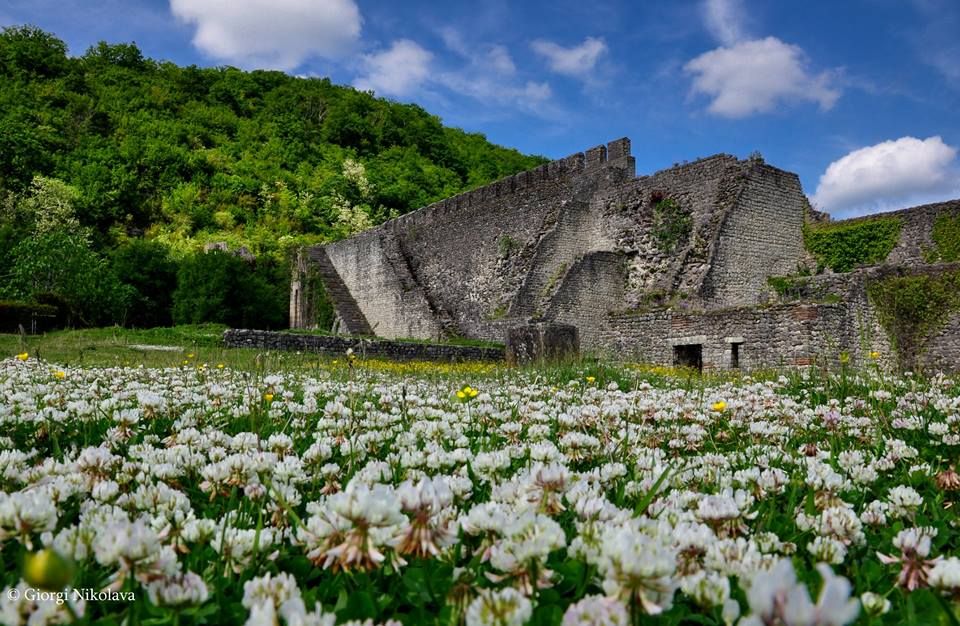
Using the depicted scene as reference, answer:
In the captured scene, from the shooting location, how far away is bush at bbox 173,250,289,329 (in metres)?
27.7

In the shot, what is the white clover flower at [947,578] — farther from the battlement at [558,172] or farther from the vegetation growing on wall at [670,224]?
the battlement at [558,172]

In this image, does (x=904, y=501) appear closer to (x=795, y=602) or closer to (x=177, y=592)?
(x=795, y=602)

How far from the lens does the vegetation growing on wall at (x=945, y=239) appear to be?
1762cm

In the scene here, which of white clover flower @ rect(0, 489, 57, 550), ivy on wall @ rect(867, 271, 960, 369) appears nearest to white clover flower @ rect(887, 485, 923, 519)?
white clover flower @ rect(0, 489, 57, 550)

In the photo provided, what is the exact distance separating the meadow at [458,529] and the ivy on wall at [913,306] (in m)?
13.8

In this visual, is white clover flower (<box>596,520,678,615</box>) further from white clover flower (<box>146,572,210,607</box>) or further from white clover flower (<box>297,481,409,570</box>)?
white clover flower (<box>146,572,210,607</box>)

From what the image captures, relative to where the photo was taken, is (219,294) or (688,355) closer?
(688,355)

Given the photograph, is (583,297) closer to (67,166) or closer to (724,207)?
(724,207)

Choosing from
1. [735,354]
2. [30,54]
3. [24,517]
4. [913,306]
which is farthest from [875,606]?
[30,54]

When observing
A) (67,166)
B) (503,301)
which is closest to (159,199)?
(67,166)

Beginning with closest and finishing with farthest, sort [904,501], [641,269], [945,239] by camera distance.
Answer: [904,501]
[945,239]
[641,269]

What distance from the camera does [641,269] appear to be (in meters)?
21.8

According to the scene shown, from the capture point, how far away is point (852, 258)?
64.9 ft

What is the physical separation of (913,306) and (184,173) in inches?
1848
